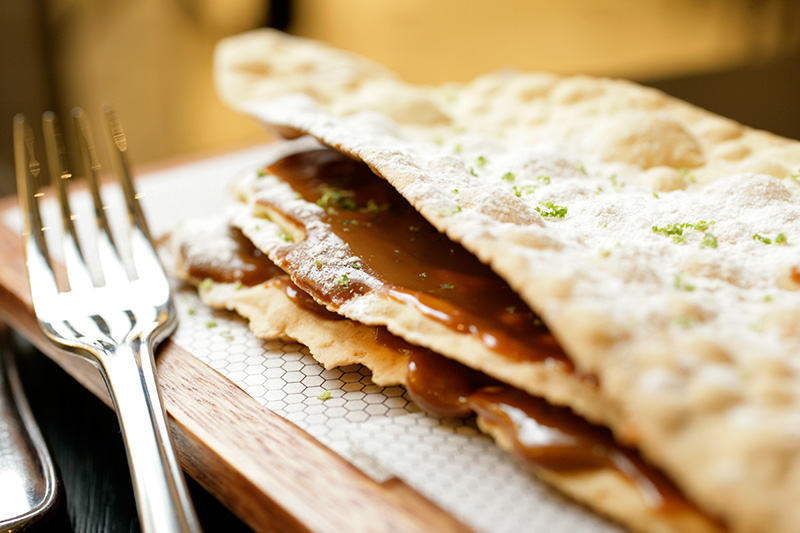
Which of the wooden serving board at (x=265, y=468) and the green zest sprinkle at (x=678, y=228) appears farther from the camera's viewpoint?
the green zest sprinkle at (x=678, y=228)

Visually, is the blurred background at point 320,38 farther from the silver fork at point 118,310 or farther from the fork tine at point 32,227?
the silver fork at point 118,310

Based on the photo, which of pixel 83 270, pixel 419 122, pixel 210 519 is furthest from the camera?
pixel 419 122

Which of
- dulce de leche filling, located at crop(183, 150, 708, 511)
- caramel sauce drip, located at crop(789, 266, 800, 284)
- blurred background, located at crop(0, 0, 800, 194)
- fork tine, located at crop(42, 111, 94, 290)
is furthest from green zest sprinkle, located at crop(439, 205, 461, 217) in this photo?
blurred background, located at crop(0, 0, 800, 194)

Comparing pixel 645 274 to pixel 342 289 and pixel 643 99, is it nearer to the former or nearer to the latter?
pixel 342 289

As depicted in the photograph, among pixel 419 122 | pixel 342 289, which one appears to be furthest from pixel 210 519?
pixel 419 122

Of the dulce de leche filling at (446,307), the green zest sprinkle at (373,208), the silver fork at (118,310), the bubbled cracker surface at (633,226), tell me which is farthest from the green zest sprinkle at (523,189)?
the silver fork at (118,310)

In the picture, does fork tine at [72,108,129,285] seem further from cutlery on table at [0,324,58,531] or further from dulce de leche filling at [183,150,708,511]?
cutlery on table at [0,324,58,531]
